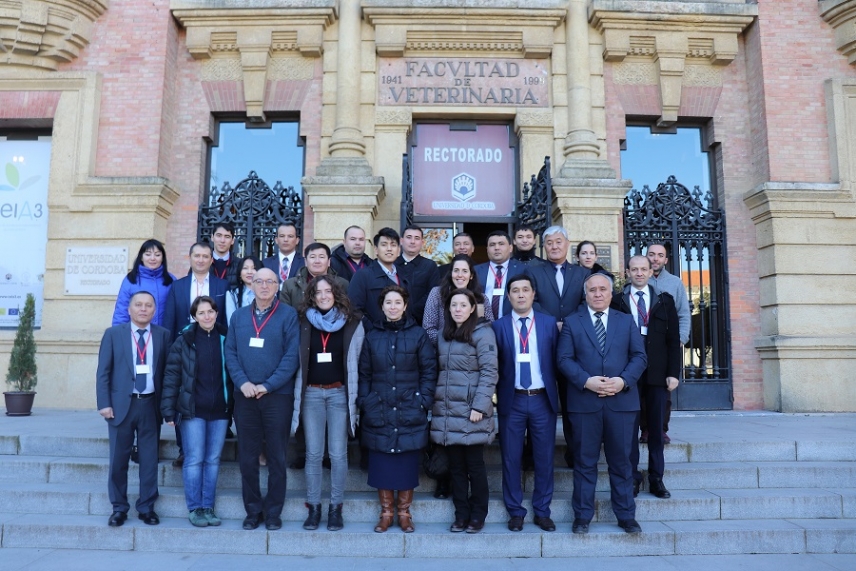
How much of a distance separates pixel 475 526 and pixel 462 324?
5.30 feet

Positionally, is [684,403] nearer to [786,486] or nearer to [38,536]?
[786,486]

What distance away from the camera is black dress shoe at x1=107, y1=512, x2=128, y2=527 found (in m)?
5.10

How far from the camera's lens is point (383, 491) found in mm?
5098

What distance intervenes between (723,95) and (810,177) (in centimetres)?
202

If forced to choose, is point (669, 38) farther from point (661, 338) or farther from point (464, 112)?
point (661, 338)

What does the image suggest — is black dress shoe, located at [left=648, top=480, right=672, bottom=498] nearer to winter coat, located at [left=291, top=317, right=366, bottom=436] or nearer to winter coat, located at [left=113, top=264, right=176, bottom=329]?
winter coat, located at [left=291, top=317, right=366, bottom=436]

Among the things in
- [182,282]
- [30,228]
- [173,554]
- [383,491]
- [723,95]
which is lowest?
[173,554]

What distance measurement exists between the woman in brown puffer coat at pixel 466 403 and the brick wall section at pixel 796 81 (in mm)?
7539

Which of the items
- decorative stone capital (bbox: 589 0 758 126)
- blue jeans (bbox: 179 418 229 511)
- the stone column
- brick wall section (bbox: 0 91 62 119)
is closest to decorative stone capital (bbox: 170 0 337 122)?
the stone column

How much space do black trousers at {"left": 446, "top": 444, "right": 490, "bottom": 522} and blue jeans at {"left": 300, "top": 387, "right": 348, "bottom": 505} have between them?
0.90m

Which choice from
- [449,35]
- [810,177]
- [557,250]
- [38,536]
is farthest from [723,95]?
Result: [38,536]

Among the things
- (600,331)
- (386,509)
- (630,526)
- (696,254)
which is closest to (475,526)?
(386,509)

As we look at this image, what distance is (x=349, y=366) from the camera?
5129 millimetres

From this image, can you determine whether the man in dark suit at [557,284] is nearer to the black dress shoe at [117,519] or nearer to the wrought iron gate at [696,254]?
the black dress shoe at [117,519]
